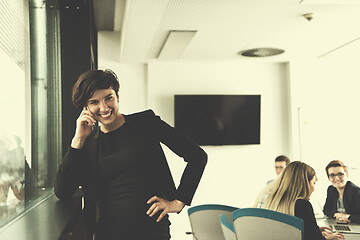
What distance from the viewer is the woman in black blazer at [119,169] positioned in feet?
5.00

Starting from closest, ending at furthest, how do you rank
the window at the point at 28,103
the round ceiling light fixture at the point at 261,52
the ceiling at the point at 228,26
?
the window at the point at 28,103
the ceiling at the point at 228,26
the round ceiling light fixture at the point at 261,52

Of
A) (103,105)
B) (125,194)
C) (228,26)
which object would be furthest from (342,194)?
(103,105)

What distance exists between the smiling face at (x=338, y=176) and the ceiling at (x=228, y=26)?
1504mm

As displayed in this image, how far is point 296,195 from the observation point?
9.25 ft

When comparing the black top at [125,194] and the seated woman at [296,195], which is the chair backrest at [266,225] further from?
the black top at [125,194]

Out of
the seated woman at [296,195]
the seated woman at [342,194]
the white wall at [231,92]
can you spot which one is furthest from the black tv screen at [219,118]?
the seated woman at [296,195]

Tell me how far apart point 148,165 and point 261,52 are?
13.6 feet

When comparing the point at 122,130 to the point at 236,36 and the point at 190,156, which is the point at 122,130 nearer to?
the point at 190,156

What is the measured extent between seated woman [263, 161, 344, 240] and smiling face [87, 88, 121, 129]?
5.58 feet

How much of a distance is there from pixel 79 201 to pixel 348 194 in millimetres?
3177

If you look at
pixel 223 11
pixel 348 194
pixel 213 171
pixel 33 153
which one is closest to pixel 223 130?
pixel 213 171

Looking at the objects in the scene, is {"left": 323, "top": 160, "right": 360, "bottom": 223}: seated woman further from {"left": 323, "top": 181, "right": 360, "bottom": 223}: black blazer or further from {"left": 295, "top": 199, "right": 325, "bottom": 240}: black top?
{"left": 295, "top": 199, "right": 325, "bottom": 240}: black top

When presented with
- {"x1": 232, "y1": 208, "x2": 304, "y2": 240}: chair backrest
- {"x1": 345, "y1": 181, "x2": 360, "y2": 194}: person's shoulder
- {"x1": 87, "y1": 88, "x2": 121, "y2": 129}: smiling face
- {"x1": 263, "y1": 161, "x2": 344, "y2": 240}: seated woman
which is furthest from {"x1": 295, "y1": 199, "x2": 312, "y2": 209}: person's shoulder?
{"x1": 87, "y1": 88, "x2": 121, "y2": 129}: smiling face

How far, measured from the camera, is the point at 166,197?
162 cm
